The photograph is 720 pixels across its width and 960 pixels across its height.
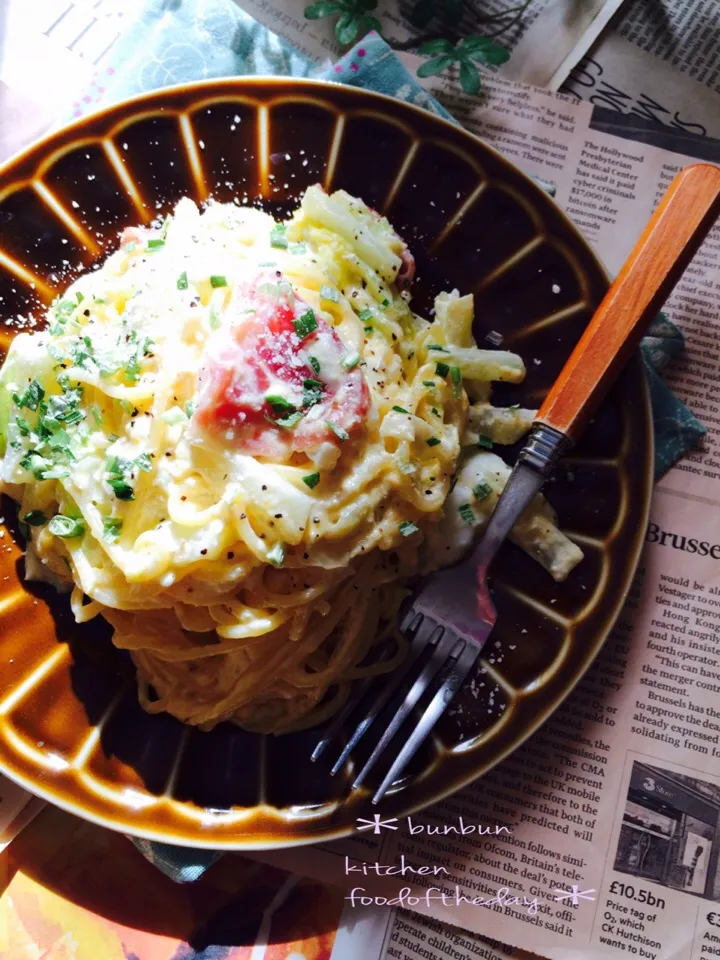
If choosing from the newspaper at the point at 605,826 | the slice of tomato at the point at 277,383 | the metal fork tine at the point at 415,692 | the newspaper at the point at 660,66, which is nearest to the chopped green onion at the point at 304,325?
the slice of tomato at the point at 277,383

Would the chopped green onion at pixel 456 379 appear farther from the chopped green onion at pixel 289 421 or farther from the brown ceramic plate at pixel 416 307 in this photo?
the chopped green onion at pixel 289 421

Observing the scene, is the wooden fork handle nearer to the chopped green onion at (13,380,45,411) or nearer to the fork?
the fork

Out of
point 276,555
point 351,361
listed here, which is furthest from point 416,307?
point 276,555

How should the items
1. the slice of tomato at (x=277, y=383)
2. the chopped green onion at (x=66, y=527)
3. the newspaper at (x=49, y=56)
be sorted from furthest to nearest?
the newspaper at (x=49, y=56) < the chopped green onion at (x=66, y=527) < the slice of tomato at (x=277, y=383)

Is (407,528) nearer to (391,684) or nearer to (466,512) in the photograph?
(466,512)

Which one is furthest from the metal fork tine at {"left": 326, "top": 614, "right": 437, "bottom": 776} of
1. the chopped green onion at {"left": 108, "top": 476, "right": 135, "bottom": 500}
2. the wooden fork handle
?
the chopped green onion at {"left": 108, "top": 476, "right": 135, "bottom": 500}

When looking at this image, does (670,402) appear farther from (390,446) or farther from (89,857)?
(89,857)

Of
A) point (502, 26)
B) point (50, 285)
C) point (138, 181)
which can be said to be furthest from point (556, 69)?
point (50, 285)

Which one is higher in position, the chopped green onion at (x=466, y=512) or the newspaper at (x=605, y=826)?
the chopped green onion at (x=466, y=512)
